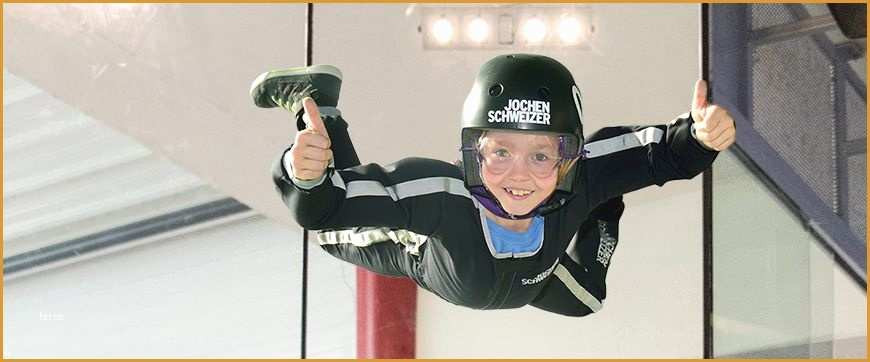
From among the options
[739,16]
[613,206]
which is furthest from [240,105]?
[613,206]

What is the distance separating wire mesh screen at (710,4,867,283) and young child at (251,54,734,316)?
1.02m

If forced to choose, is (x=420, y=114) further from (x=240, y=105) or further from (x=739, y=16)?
(x=739, y=16)

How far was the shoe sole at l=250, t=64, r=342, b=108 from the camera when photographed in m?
2.09

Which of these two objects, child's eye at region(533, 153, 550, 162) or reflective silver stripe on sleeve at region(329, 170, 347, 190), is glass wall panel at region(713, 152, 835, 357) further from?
reflective silver stripe on sleeve at region(329, 170, 347, 190)

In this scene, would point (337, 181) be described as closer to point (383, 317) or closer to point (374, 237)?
point (374, 237)

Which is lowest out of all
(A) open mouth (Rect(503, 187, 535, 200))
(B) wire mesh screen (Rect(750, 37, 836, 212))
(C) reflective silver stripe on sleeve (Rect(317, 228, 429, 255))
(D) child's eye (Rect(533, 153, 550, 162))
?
(C) reflective silver stripe on sleeve (Rect(317, 228, 429, 255))

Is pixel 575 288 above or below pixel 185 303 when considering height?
below

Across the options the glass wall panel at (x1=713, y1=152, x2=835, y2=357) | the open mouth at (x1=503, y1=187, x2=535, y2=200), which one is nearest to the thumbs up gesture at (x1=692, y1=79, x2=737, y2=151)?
the open mouth at (x1=503, y1=187, x2=535, y2=200)

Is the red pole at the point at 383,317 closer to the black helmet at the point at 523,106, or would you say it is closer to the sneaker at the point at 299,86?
the sneaker at the point at 299,86

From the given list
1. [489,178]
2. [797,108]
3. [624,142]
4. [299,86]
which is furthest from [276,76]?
[797,108]

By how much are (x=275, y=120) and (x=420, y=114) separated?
1.31 ft

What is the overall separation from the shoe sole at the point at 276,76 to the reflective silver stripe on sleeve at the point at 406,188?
0.73 ft

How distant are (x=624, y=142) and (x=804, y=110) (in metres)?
Result: 1.33

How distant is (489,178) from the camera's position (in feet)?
6.29
